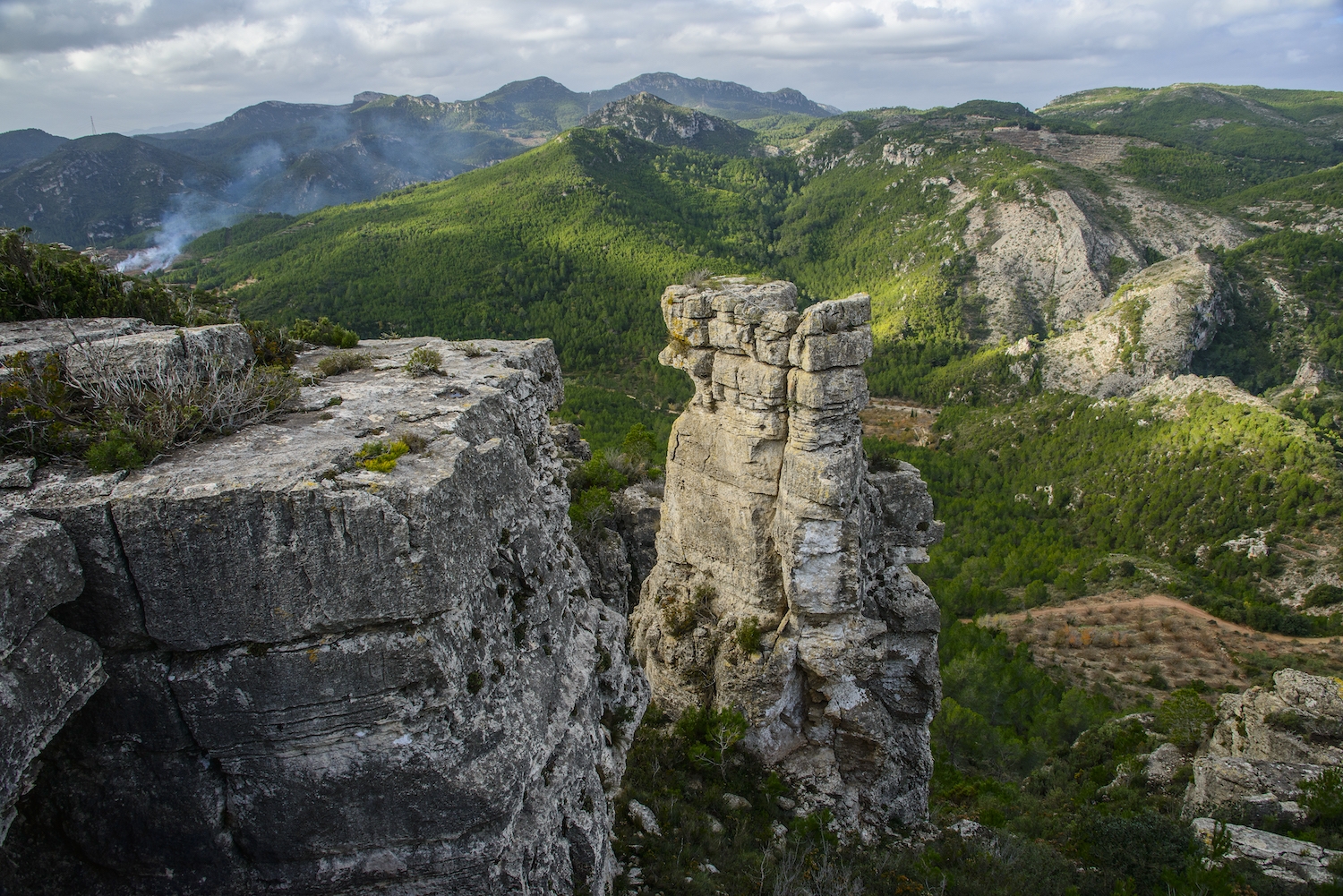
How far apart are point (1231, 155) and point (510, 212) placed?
6754 inches

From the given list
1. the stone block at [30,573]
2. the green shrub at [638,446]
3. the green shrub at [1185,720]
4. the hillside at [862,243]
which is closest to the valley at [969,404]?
the green shrub at [638,446]

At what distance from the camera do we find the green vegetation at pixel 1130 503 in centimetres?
4491

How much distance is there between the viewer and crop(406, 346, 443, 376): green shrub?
10.4 metres

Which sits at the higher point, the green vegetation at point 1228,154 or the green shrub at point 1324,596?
the green vegetation at point 1228,154

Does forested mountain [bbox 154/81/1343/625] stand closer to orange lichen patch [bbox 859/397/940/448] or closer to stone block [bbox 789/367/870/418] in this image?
orange lichen patch [bbox 859/397/940/448]

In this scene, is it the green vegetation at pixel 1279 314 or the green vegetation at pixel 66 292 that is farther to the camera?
the green vegetation at pixel 1279 314

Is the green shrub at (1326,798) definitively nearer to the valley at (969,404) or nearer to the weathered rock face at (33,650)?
the valley at (969,404)

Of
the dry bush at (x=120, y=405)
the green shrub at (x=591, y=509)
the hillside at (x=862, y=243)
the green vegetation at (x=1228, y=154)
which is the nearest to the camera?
the dry bush at (x=120, y=405)

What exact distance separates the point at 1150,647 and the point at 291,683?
47.0m

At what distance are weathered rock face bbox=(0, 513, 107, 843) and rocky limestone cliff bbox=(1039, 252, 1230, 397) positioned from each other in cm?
9191

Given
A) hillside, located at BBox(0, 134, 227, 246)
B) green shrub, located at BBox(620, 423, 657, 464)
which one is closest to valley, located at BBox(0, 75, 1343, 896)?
green shrub, located at BBox(620, 423, 657, 464)

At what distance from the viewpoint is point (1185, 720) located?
2603 cm

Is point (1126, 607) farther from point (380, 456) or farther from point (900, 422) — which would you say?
point (380, 456)

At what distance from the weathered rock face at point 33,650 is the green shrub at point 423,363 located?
17.0ft
